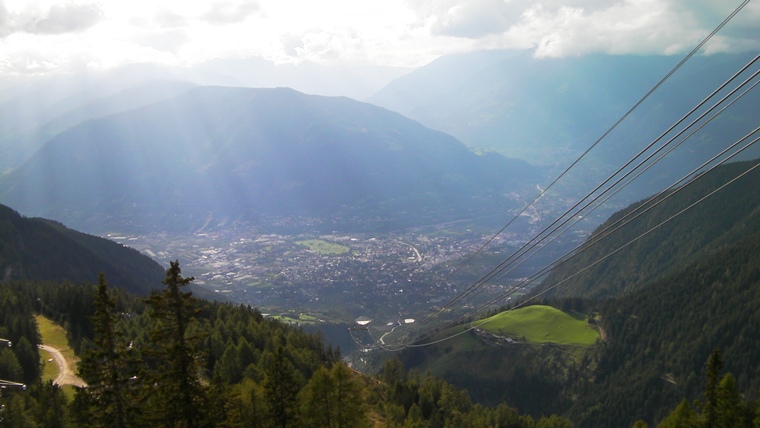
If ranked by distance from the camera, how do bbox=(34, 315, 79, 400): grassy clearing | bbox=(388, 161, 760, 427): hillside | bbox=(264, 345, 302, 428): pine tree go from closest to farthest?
bbox=(264, 345, 302, 428): pine tree
bbox=(34, 315, 79, 400): grassy clearing
bbox=(388, 161, 760, 427): hillside

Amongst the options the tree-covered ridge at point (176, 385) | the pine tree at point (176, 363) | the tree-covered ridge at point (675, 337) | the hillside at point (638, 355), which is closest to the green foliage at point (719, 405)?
the tree-covered ridge at point (176, 385)

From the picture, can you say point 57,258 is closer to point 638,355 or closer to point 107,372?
point 638,355

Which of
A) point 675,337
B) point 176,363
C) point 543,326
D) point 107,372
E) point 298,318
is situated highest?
point 107,372

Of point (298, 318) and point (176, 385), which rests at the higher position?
point (176, 385)

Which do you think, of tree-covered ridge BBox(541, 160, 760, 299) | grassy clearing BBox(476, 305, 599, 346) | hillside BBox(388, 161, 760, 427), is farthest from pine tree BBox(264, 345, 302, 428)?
tree-covered ridge BBox(541, 160, 760, 299)

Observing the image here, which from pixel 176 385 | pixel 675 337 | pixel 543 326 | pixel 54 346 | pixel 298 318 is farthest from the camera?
pixel 298 318

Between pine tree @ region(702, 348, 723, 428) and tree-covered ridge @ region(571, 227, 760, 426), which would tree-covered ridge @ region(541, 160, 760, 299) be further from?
pine tree @ region(702, 348, 723, 428)

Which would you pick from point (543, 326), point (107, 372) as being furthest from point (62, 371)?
point (543, 326)
